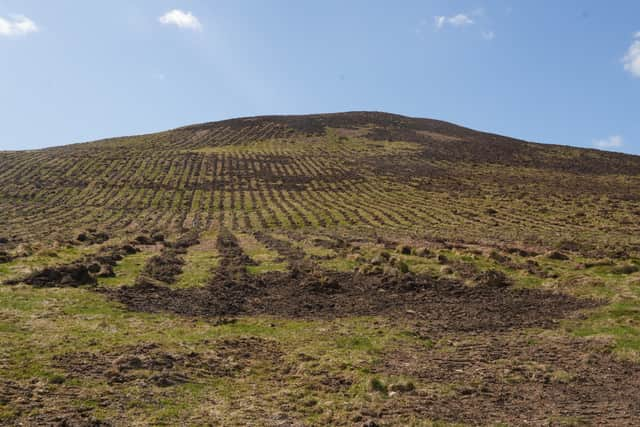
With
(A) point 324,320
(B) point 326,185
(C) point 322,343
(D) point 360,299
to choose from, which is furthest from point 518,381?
(B) point 326,185

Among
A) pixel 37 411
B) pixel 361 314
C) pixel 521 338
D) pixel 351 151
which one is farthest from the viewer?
pixel 351 151

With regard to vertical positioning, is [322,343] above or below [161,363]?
below

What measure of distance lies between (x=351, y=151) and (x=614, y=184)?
53.8 m

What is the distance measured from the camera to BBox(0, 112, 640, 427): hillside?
980cm

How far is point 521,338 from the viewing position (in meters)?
14.8

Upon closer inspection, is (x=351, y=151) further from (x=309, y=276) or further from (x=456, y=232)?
(x=309, y=276)

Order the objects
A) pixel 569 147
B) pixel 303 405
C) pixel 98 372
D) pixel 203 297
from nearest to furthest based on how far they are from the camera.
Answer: pixel 303 405, pixel 98 372, pixel 203 297, pixel 569 147

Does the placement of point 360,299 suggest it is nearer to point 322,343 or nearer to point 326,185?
point 322,343

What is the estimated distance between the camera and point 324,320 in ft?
56.1

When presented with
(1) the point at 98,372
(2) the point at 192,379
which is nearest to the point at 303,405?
(2) the point at 192,379

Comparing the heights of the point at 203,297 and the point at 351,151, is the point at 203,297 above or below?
below

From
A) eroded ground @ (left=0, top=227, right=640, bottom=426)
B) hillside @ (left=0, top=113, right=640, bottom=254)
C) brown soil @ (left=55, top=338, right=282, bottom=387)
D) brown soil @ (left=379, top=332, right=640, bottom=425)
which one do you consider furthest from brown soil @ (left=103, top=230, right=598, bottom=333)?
hillside @ (left=0, top=113, right=640, bottom=254)

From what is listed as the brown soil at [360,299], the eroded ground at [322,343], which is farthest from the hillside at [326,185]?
the eroded ground at [322,343]

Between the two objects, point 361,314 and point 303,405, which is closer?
point 303,405
